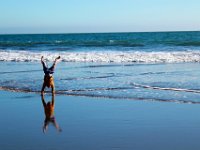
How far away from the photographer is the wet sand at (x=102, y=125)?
787 centimetres

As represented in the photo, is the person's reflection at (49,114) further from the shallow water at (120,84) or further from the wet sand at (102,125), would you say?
the shallow water at (120,84)

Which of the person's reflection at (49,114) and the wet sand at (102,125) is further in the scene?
the person's reflection at (49,114)

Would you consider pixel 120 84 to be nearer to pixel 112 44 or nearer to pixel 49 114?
pixel 49 114

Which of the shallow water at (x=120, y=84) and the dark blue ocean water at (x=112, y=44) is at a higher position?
the shallow water at (x=120, y=84)

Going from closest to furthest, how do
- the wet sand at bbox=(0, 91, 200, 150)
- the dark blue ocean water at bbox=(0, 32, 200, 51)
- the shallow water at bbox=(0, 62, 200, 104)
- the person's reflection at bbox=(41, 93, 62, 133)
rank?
the wet sand at bbox=(0, 91, 200, 150)
the person's reflection at bbox=(41, 93, 62, 133)
the shallow water at bbox=(0, 62, 200, 104)
the dark blue ocean water at bbox=(0, 32, 200, 51)

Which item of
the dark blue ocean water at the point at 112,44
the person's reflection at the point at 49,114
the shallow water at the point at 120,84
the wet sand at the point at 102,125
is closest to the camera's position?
the wet sand at the point at 102,125

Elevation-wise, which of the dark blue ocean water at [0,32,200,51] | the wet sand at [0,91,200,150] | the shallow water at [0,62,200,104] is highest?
the wet sand at [0,91,200,150]

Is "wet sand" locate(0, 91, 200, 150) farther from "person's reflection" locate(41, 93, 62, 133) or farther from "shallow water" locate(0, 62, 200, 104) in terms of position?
"shallow water" locate(0, 62, 200, 104)

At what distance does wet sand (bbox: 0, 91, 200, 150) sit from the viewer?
7.87 meters

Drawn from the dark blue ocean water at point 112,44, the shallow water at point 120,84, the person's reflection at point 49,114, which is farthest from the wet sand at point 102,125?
the dark blue ocean water at point 112,44

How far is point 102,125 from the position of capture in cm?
928

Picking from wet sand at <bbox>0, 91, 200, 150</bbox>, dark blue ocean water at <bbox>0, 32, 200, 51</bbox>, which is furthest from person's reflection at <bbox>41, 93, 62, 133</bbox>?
dark blue ocean water at <bbox>0, 32, 200, 51</bbox>

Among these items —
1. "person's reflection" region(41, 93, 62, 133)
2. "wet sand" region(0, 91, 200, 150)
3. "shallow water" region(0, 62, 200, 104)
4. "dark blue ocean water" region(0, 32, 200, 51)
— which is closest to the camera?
"wet sand" region(0, 91, 200, 150)

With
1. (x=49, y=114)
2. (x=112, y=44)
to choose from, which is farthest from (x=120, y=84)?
(x=112, y=44)
